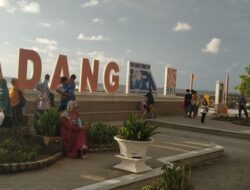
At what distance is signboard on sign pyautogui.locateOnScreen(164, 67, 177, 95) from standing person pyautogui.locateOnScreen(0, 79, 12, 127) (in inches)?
564

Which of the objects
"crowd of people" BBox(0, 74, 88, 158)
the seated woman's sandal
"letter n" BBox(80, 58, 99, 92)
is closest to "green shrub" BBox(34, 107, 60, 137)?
"crowd of people" BBox(0, 74, 88, 158)

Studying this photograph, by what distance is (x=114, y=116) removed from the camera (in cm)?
1969

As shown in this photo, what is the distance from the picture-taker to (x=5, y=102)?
12719 mm

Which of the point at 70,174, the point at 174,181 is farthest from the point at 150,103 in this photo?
the point at 174,181

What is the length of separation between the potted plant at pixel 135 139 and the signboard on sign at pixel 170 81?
17373 millimetres

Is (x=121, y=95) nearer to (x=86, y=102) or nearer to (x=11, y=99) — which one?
(x=86, y=102)

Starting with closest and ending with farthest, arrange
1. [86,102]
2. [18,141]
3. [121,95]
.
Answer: [18,141]
[86,102]
[121,95]

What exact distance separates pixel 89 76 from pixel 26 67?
3702 millimetres

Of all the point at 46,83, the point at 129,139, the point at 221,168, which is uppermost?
the point at 46,83

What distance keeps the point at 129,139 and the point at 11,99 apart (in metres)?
5.64

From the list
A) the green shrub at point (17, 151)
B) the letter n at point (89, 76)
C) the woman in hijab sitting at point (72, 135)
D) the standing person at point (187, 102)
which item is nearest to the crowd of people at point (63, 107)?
the woman in hijab sitting at point (72, 135)

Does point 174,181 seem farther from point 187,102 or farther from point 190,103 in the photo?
point 190,103

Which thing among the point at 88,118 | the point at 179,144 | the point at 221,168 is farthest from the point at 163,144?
the point at 88,118

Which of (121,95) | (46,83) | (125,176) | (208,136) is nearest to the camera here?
(125,176)
